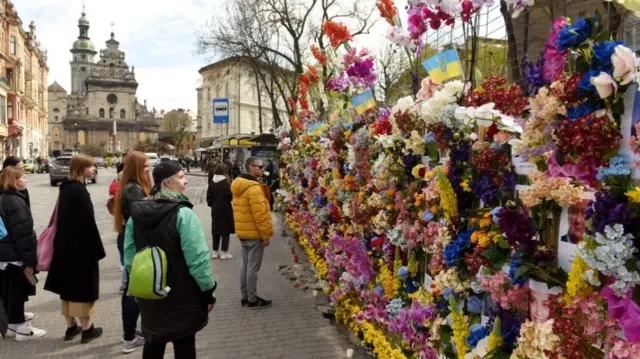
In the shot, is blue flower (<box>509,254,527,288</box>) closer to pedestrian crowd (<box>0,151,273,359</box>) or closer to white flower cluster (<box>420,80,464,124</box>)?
white flower cluster (<box>420,80,464,124</box>)

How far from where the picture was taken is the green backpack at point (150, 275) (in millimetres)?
3338

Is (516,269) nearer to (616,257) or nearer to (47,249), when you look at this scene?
(616,257)

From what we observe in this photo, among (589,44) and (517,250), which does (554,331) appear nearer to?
(517,250)

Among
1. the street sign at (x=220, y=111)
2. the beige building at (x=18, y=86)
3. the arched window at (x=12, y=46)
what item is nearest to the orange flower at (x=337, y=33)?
the street sign at (x=220, y=111)

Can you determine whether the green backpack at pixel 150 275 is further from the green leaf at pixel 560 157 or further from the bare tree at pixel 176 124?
the bare tree at pixel 176 124

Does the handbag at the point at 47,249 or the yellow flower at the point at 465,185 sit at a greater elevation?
the yellow flower at the point at 465,185

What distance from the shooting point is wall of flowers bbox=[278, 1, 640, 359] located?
1.74 meters

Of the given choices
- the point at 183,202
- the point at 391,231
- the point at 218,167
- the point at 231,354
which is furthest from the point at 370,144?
the point at 218,167

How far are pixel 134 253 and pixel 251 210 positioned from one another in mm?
2225

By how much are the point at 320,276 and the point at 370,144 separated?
2.93m

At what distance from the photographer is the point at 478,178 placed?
2.68 meters

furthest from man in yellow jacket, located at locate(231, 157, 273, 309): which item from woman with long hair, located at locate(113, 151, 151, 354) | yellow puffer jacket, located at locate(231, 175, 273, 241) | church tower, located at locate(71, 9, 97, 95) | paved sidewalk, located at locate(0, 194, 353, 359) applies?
church tower, located at locate(71, 9, 97, 95)

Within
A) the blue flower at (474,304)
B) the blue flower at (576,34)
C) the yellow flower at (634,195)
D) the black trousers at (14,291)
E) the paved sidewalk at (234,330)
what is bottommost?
the paved sidewalk at (234,330)

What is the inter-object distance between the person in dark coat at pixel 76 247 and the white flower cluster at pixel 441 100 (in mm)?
3444
